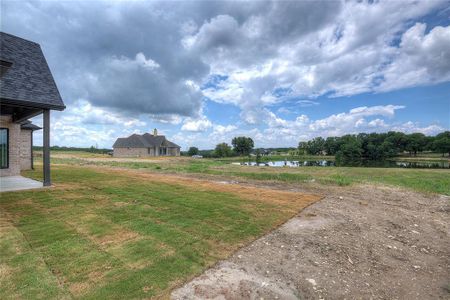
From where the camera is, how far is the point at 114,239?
14.9ft

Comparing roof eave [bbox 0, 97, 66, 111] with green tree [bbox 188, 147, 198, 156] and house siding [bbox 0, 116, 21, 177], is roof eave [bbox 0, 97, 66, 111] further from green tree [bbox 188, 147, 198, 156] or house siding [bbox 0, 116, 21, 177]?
green tree [bbox 188, 147, 198, 156]

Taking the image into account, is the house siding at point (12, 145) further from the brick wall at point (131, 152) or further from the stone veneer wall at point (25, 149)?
the brick wall at point (131, 152)

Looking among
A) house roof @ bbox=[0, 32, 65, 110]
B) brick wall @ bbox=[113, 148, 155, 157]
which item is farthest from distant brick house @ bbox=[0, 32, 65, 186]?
brick wall @ bbox=[113, 148, 155, 157]

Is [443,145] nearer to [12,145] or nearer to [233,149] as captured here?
[233,149]

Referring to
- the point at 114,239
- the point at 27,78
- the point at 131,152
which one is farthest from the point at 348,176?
the point at 131,152

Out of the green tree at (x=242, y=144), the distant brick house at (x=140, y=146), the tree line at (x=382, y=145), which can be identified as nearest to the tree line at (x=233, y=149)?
the green tree at (x=242, y=144)

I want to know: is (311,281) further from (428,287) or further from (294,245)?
(428,287)

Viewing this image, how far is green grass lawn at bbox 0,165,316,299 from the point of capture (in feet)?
10.3

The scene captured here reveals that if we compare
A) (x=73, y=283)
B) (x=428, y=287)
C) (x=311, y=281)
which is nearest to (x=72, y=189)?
(x=73, y=283)

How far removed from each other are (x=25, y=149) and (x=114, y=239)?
1612 centimetres

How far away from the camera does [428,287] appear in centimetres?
348

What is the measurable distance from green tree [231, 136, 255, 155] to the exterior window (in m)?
73.2

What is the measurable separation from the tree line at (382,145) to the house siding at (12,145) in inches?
2481

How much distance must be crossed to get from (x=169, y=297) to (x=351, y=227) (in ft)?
15.5
